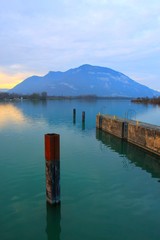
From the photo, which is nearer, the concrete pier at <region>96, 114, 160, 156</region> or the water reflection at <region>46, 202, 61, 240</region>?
the water reflection at <region>46, 202, 61, 240</region>

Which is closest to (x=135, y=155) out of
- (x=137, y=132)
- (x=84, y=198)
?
(x=137, y=132)

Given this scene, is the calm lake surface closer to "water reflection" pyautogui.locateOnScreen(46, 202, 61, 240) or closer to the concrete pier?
"water reflection" pyautogui.locateOnScreen(46, 202, 61, 240)

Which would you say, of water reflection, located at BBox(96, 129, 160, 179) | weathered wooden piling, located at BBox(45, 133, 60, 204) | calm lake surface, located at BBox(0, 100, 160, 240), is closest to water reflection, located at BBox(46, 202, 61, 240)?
calm lake surface, located at BBox(0, 100, 160, 240)

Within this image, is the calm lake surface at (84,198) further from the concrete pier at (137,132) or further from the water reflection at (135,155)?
the concrete pier at (137,132)

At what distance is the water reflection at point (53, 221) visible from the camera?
9.16 meters

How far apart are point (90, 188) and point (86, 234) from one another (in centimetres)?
426

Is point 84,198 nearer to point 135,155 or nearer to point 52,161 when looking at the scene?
point 52,161

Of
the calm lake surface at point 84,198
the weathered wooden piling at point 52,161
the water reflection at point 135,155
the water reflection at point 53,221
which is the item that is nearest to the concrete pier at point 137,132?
the water reflection at point 135,155

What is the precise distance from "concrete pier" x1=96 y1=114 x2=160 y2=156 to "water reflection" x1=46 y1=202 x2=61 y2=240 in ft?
42.8

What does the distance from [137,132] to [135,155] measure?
397cm

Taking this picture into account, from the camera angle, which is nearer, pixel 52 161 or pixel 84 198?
pixel 52 161

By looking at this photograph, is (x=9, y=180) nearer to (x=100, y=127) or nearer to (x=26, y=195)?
(x=26, y=195)

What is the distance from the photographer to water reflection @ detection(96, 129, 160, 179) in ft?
57.6

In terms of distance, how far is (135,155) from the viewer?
21.4 meters
